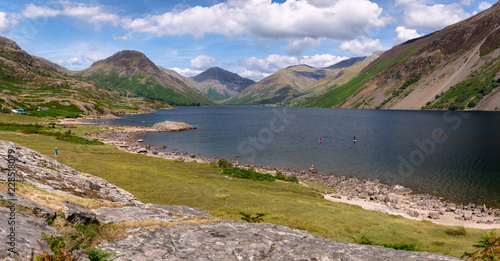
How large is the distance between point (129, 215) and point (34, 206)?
5055mm

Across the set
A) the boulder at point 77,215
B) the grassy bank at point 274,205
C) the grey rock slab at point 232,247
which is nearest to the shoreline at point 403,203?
the grassy bank at point 274,205

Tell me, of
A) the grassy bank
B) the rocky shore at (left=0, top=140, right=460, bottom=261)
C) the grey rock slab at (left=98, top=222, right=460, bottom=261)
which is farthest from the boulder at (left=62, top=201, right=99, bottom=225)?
the grassy bank

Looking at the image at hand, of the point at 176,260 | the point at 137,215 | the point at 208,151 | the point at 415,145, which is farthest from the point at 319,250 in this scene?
the point at 415,145

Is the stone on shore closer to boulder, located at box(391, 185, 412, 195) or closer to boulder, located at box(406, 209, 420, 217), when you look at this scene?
boulder, located at box(391, 185, 412, 195)

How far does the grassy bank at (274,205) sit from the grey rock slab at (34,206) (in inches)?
709

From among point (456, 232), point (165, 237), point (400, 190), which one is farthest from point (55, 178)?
point (400, 190)

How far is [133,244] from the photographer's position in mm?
11398

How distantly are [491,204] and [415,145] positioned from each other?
58139 mm

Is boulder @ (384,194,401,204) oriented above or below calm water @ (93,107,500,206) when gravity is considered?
below

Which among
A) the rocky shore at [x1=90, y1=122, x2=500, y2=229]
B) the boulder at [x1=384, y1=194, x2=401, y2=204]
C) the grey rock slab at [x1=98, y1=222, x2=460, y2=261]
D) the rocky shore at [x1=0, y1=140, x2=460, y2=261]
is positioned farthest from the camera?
the boulder at [x1=384, y1=194, x2=401, y2=204]

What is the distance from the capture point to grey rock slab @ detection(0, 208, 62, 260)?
7938 millimetres

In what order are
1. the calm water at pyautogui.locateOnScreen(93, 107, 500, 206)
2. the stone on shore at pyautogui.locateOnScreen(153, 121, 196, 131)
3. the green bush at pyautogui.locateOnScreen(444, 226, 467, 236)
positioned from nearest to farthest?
the green bush at pyautogui.locateOnScreen(444, 226, 467, 236), the calm water at pyautogui.locateOnScreen(93, 107, 500, 206), the stone on shore at pyautogui.locateOnScreen(153, 121, 196, 131)

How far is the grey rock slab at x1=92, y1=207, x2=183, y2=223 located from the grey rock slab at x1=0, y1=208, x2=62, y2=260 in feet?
10.6

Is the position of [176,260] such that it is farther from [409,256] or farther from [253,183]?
[253,183]
